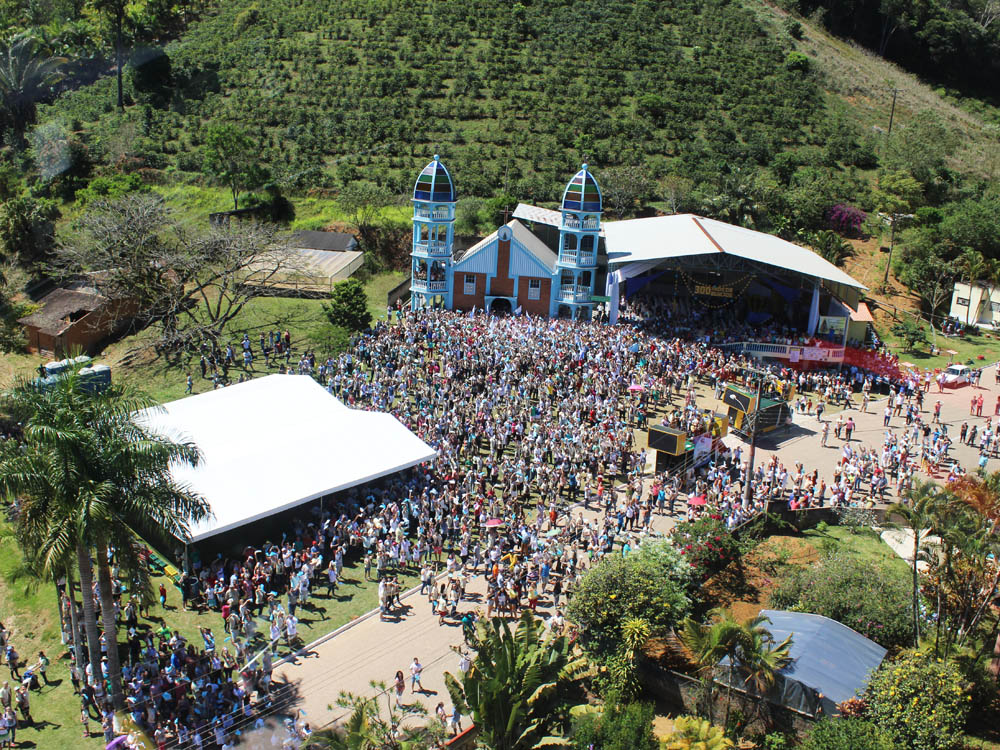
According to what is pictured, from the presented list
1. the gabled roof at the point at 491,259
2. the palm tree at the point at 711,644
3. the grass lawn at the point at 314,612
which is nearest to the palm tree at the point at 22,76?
the gabled roof at the point at 491,259

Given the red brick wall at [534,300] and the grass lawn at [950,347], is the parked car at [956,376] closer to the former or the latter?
the grass lawn at [950,347]

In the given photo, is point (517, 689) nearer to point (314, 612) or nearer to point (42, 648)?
point (314, 612)

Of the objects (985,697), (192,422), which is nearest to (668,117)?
(192,422)

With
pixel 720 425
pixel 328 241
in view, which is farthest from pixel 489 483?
pixel 328 241

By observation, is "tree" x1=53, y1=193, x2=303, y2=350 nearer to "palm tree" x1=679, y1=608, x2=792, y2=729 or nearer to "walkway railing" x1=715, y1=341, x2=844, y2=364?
"walkway railing" x1=715, y1=341, x2=844, y2=364

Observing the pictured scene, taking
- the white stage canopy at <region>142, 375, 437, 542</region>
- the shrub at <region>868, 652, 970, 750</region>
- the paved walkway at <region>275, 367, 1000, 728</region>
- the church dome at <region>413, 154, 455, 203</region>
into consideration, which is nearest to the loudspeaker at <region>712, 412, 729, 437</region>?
the white stage canopy at <region>142, 375, 437, 542</region>

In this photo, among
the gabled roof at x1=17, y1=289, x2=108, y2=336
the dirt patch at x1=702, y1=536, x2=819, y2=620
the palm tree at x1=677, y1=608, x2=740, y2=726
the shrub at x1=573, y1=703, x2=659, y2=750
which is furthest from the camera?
the gabled roof at x1=17, y1=289, x2=108, y2=336
